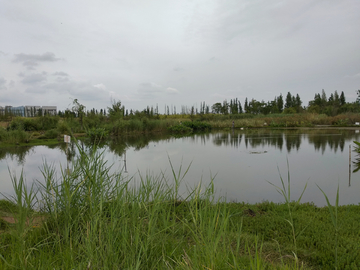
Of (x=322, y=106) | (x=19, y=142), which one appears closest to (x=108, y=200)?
(x=19, y=142)

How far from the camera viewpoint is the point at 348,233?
3066 mm

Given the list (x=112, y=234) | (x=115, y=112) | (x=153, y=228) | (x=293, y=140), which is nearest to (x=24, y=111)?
(x=115, y=112)

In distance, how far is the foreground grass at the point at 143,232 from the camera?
180 centimetres

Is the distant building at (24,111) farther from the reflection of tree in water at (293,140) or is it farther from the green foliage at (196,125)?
the reflection of tree in water at (293,140)

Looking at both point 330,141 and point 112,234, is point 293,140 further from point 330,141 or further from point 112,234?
point 112,234

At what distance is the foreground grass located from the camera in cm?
180

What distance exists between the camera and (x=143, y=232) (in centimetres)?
193

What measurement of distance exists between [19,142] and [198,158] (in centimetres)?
1152

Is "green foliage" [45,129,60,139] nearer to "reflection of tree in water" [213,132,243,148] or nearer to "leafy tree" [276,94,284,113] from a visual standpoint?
"reflection of tree in water" [213,132,243,148]

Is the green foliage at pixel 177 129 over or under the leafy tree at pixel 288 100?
under

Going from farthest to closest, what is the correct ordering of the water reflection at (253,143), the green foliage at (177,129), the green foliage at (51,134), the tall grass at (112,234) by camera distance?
1. the green foliage at (177,129)
2. the green foliage at (51,134)
3. the water reflection at (253,143)
4. the tall grass at (112,234)

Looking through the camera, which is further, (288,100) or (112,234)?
(288,100)

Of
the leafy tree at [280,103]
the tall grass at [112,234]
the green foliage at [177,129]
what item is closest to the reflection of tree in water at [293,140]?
the tall grass at [112,234]

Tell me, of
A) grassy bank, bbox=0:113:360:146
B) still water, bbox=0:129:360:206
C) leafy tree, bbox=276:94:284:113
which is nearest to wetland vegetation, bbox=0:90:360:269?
still water, bbox=0:129:360:206
